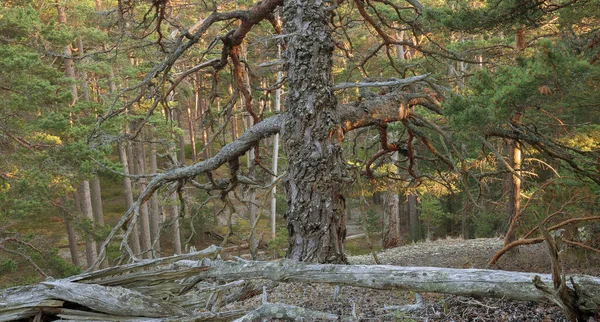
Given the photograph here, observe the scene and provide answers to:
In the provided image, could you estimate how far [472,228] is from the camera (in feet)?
85.3

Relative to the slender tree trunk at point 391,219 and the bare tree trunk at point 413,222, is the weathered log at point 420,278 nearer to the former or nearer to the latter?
the slender tree trunk at point 391,219

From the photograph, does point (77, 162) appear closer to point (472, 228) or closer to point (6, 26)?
point (6, 26)

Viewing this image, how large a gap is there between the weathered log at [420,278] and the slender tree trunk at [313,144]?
123 centimetres

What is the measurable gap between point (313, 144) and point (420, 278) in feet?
7.21

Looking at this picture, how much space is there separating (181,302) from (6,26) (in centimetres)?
1325

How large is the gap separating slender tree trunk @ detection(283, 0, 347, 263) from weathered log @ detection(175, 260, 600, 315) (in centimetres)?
123

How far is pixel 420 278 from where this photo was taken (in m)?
3.43

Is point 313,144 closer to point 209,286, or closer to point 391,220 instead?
point 209,286

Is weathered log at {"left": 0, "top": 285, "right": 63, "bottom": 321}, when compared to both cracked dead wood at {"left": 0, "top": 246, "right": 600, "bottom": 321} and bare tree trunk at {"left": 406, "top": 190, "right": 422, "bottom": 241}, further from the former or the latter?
bare tree trunk at {"left": 406, "top": 190, "right": 422, "bottom": 241}

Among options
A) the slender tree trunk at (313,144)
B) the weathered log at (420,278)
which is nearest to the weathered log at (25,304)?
the weathered log at (420,278)

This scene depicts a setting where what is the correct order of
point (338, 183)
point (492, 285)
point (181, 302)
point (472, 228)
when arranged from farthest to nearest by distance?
point (472, 228)
point (338, 183)
point (181, 302)
point (492, 285)

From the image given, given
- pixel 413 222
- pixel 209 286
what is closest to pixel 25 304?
pixel 209 286

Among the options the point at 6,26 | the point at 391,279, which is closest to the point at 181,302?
the point at 391,279

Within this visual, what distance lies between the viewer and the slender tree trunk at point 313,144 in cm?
521
